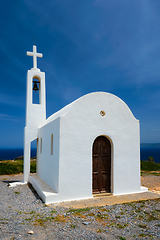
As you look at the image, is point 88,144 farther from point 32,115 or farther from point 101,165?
point 32,115

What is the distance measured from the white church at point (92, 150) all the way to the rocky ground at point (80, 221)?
116 centimetres

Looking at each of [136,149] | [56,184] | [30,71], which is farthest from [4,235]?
[30,71]

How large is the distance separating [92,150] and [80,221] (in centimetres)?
337

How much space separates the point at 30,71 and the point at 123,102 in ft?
23.5

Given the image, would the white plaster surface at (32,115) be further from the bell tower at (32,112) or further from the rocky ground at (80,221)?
the rocky ground at (80,221)

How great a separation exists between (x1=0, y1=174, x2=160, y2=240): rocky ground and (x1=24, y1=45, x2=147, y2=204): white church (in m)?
1.16

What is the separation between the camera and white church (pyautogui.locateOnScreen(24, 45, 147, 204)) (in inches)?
311

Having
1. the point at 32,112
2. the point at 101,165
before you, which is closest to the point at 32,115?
the point at 32,112

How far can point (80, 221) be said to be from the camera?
18.9 ft

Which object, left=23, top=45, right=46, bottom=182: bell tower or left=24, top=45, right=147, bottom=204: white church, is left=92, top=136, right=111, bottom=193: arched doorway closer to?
left=24, top=45, right=147, bottom=204: white church

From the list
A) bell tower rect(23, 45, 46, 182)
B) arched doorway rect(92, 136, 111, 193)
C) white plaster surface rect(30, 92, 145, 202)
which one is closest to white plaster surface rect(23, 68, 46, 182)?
bell tower rect(23, 45, 46, 182)

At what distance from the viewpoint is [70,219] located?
588cm

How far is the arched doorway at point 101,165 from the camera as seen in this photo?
862 centimetres

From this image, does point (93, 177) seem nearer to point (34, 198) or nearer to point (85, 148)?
point (85, 148)
